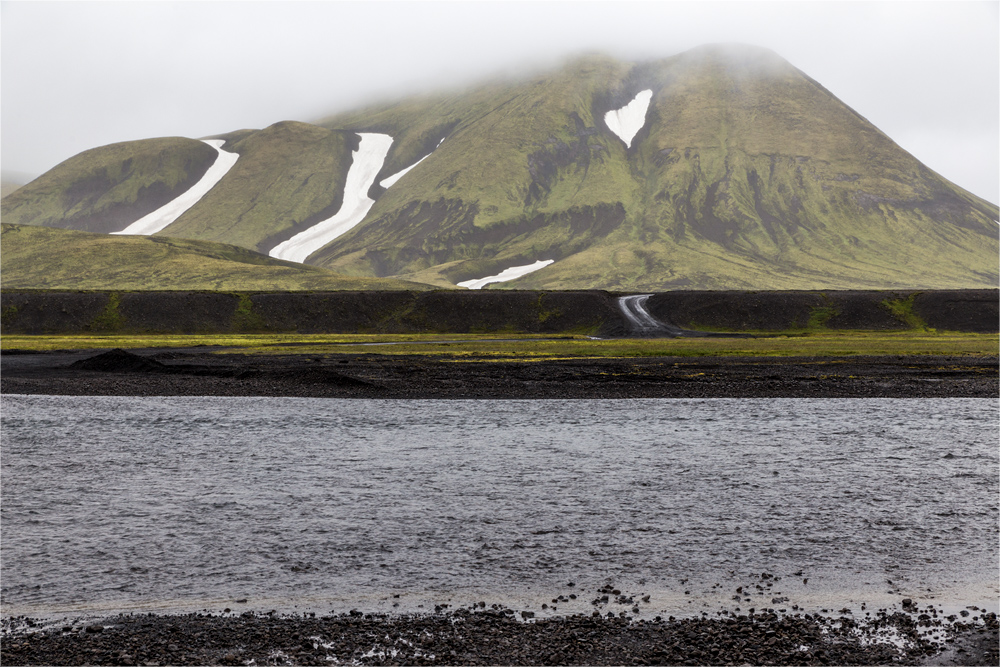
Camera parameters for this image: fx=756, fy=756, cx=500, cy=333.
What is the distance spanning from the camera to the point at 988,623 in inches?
572

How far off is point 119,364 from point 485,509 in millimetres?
A: 52498

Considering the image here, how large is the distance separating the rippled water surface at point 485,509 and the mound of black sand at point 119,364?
2204cm

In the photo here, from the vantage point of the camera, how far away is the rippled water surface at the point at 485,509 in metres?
16.9

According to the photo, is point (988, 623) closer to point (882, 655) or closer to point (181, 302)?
point (882, 655)

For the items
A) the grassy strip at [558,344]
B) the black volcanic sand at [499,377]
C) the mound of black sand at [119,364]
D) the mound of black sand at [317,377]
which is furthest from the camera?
the grassy strip at [558,344]

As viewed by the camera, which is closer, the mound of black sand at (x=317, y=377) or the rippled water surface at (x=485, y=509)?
the rippled water surface at (x=485, y=509)

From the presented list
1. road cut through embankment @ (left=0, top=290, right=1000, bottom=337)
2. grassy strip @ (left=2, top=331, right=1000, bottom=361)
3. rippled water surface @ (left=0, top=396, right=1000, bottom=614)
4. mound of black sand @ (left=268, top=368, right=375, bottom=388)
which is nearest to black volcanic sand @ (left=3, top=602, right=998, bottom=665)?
rippled water surface @ (left=0, top=396, right=1000, bottom=614)

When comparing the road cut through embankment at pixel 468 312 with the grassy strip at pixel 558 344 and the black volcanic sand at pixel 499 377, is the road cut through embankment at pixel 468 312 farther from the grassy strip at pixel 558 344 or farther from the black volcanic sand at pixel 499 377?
the black volcanic sand at pixel 499 377

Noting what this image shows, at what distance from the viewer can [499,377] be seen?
5816 cm

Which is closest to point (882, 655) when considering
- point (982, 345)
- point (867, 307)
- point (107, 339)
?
point (982, 345)

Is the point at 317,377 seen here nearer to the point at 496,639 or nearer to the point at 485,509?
the point at 485,509

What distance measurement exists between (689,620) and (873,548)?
289 inches

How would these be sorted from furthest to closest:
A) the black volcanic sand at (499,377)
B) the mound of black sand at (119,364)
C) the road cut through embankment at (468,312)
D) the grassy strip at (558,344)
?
the road cut through embankment at (468,312), the grassy strip at (558,344), the mound of black sand at (119,364), the black volcanic sand at (499,377)

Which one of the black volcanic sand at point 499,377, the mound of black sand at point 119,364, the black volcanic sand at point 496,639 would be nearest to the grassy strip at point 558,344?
the black volcanic sand at point 499,377
